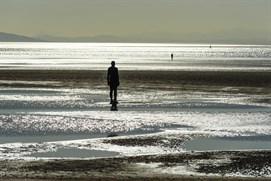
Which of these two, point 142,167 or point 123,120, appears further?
point 123,120

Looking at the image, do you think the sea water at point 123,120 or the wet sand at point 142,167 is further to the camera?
the sea water at point 123,120

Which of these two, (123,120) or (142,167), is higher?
(123,120)

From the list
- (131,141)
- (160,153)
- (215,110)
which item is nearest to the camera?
(160,153)

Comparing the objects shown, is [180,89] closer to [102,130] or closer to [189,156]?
[102,130]

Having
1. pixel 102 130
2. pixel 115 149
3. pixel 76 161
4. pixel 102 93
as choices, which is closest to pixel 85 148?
pixel 115 149

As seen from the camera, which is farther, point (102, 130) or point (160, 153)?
point (102, 130)

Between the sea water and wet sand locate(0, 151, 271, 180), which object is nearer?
wet sand locate(0, 151, 271, 180)

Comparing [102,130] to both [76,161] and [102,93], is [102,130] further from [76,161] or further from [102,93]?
[102,93]

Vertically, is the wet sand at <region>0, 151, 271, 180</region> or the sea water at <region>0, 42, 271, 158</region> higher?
the sea water at <region>0, 42, 271, 158</region>

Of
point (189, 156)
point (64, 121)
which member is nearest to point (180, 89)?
point (64, 121)

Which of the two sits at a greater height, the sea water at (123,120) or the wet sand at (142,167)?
the sea water at (123,120)

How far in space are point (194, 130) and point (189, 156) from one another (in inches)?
213

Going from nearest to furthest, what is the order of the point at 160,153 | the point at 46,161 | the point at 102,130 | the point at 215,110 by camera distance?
the point at 46,161 → the point at 160,153 → the point at 102,130 → the point at 215,110

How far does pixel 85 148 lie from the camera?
17.2 m
